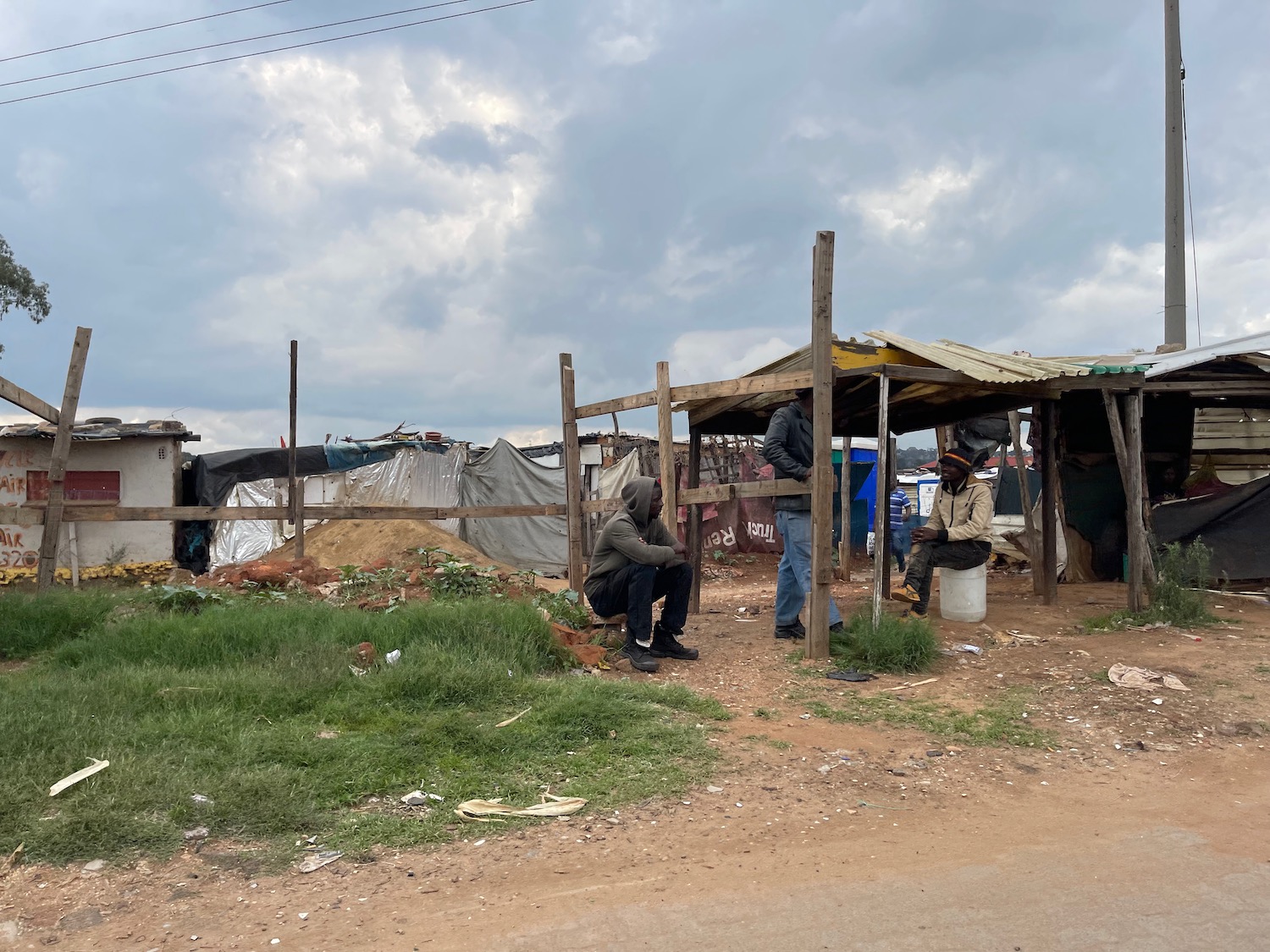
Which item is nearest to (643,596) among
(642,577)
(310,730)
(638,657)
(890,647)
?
(642,577)

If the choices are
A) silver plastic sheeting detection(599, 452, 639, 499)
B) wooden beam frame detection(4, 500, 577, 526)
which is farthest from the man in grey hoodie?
silver plastic sheeting detection(599, 452, 639, 499)

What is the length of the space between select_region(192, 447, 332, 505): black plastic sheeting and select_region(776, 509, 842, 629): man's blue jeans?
11.0 meters

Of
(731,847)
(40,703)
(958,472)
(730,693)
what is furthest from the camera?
(958,472)

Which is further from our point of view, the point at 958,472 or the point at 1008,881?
the point at 958,472

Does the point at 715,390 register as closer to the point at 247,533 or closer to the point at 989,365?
the point at 989,365

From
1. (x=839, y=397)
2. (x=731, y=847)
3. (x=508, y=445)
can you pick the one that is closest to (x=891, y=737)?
(x=731, y=847)

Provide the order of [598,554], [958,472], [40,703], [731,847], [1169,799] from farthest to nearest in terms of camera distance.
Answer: [958,472]
[598,554]
[40,703]
[1169,799]
[731,847]

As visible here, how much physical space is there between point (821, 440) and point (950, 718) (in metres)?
2.02

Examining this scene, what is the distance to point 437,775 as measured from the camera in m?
3.95

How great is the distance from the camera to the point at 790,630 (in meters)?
7.04

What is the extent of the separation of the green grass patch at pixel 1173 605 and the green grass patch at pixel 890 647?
2201mm

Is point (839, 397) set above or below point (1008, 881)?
above

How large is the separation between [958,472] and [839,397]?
1.31 m

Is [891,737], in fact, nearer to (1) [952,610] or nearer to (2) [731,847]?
(2) [731,847]
